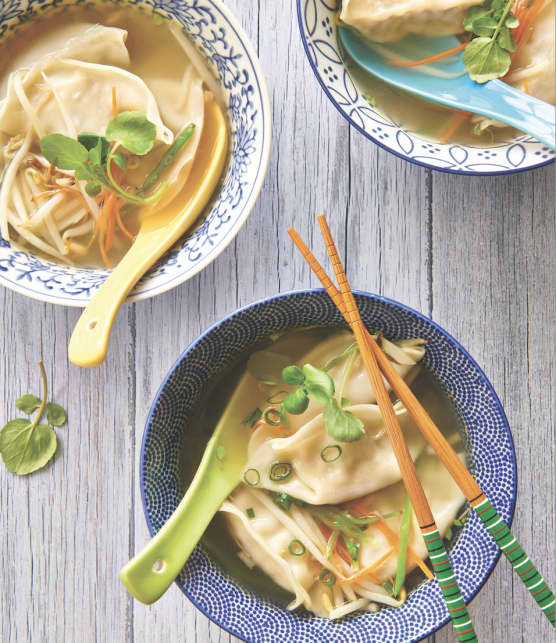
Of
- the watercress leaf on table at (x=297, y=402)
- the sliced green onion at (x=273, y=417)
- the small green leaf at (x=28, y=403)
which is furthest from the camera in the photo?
the small green leaf at (x=28, y=403)

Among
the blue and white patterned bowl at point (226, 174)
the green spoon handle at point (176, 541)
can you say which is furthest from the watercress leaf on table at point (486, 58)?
the green spoon handle at point (176, 541)

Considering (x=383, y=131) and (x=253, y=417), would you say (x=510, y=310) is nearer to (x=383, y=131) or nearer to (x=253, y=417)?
(x=383, y=131)

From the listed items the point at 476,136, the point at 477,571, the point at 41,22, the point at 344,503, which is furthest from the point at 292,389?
the point at 41,22

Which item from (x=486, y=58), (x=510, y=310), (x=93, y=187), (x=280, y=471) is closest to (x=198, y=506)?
(x=280, y=471)

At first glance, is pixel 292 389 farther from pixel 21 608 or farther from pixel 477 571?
pixel 21 608

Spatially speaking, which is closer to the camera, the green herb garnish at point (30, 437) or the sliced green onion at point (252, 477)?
the sliced green onion at point (252, 477)

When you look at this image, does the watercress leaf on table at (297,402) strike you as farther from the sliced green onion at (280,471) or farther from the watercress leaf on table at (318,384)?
the sliced green onion at (280,471)
